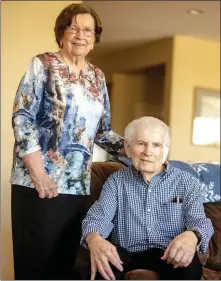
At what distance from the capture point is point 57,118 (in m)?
1.22

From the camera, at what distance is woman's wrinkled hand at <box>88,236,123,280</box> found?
1.25m

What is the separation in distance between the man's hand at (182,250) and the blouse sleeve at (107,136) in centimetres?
36

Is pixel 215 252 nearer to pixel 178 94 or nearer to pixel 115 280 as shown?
pixel 115 280

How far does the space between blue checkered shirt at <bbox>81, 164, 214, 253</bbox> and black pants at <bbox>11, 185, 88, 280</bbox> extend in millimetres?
119

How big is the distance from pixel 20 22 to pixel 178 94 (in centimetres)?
220

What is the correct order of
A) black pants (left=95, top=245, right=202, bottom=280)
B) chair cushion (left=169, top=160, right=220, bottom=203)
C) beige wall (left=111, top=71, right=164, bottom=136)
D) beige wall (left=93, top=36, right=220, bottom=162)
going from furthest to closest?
beige wall (left=111, top=71, right=164, bottom=136)
beige wall (left=93, top=36, right=220, bottom=162)
chair cushion (left=169, top=160, right=220, bottom=203)
black pants (left=95, top=245, right=202, bottom=280)

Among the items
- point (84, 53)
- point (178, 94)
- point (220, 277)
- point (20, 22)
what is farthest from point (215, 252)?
point (178, 94)

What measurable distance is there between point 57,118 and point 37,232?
317 mm

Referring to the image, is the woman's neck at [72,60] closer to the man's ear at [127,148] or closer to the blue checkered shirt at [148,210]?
the man's ear at [127,148]

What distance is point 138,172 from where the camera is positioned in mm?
1444

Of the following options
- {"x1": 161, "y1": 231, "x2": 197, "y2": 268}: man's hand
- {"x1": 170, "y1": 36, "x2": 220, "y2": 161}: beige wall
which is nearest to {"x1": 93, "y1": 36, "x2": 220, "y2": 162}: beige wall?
{"x1": 170, "y1": 36, "x2": 220, "y2": 161}: beige wall

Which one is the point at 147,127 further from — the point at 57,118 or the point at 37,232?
the point at 37,232

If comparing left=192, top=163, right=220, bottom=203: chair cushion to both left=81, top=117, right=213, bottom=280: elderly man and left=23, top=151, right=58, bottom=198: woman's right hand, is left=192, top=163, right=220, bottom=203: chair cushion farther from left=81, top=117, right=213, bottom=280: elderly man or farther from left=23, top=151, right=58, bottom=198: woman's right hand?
left=23, top=151, right=58, bottom=198: woman's right hand

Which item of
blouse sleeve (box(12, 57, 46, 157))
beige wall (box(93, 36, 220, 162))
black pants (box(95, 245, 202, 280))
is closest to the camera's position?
blouse sleeve (box(12, 57, 46, 157))
